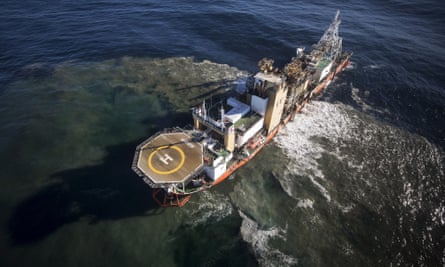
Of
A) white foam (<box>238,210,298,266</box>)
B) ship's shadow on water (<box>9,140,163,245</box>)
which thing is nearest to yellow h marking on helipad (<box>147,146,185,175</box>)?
ship's shadow on water (<box>9,140,163,245</box>)

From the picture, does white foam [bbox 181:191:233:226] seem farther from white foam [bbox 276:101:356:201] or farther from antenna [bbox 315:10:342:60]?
antenna [bbox 315:10:342:60]

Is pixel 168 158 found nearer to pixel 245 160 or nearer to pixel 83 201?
pixel 245 160

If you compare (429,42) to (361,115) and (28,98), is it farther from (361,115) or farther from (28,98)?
(28,98)

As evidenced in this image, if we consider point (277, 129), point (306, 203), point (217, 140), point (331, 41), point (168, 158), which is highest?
point (331, 41)

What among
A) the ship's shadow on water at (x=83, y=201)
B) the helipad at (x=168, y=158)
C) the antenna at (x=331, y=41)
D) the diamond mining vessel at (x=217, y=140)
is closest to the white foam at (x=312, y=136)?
the diamond mining vessel at (x=217, y=140)

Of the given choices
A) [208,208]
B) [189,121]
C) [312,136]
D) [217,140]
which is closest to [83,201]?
[208,208]

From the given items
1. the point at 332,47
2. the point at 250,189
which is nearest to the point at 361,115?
the point at 332,47
